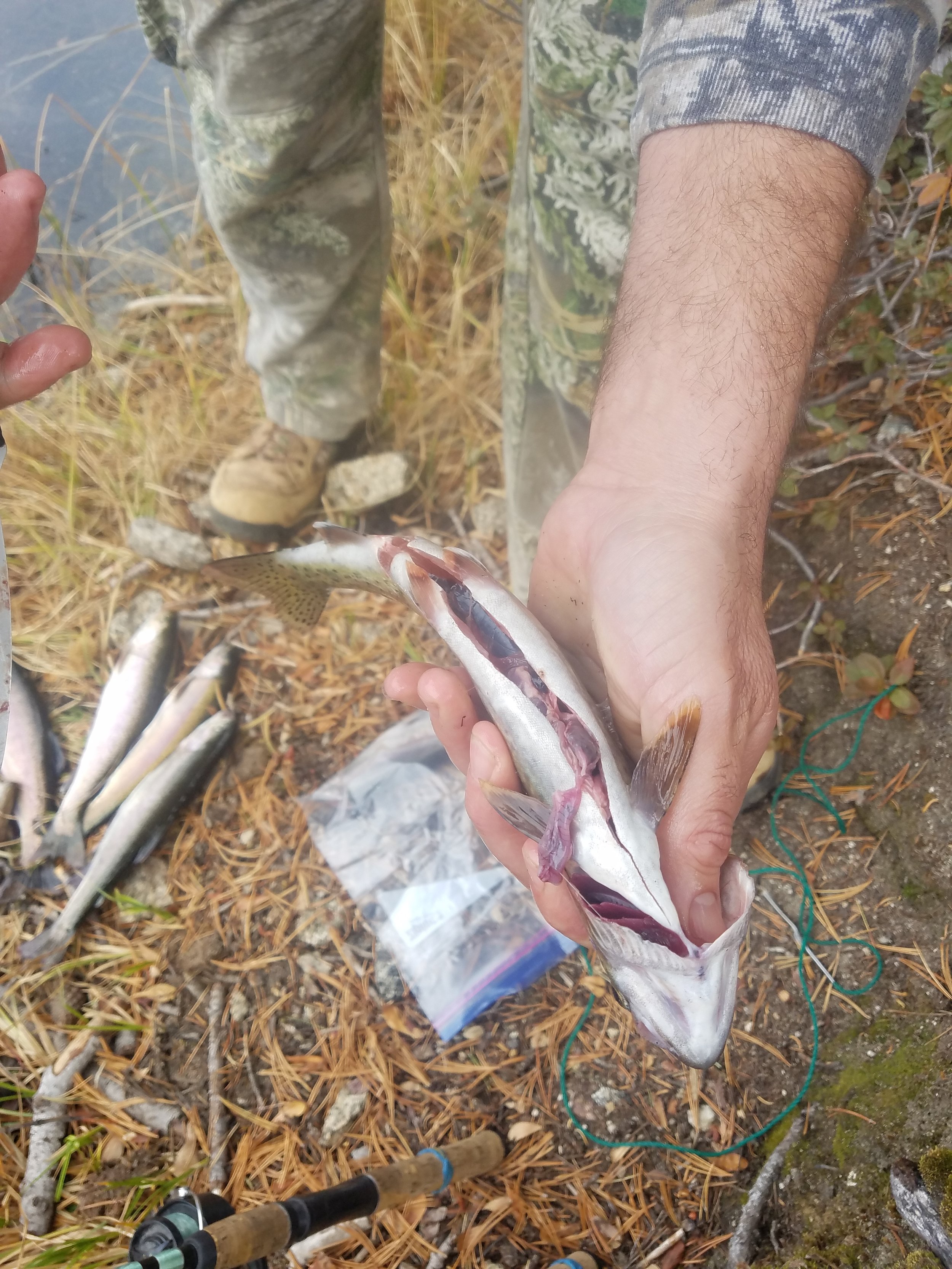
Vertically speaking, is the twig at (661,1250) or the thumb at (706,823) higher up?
the thumb at (706,823)

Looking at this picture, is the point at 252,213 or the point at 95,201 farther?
the point at 95,201

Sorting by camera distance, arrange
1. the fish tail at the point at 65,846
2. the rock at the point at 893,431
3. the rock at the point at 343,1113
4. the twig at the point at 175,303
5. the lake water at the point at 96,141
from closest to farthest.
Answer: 1. the rock at the point at 343,1113
2. the rock at the point at 893,431
3. the fish tail at the point at 65,846
4. the lake water at the point at 96,141
5. the twig at the point at 175,303

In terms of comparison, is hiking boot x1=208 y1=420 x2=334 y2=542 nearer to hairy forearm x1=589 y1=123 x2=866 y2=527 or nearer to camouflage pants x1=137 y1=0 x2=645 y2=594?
camouflage pants x1=137 y1=0 x2=645 y2=594

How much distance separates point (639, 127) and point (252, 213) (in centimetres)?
161

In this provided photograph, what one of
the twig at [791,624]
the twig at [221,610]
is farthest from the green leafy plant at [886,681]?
the twig at [221,610]

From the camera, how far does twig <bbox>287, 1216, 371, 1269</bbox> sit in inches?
96.6

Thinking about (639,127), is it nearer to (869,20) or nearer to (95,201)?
(869,20)

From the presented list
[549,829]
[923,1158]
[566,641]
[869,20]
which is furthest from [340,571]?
[923,1158]

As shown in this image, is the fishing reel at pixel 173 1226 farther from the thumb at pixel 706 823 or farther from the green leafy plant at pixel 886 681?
the green leafy plant at pixel 886 681

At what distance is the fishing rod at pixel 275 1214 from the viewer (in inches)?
73.0

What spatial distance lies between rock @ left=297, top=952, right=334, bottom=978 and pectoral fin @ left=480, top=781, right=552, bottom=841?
1.48 m

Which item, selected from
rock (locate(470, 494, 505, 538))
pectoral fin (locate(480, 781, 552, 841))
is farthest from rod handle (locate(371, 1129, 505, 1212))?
rock (locate(470, 494, 505, 538))

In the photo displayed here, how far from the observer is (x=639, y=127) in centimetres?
204

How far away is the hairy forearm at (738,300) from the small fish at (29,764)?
292 centimetres
